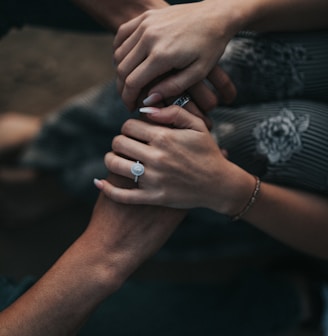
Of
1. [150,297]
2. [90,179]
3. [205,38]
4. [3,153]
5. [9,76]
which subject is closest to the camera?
[205,38]

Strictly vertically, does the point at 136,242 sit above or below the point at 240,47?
below

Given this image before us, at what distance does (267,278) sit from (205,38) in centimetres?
77

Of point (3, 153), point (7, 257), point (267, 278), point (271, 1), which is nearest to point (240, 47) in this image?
point (271, 1)

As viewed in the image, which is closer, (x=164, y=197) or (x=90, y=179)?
(x=164, y=197)

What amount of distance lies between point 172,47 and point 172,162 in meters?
0.17

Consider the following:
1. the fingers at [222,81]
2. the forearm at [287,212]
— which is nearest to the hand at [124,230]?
the forearm at [287,212]

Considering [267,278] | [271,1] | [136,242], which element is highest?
[271,1]

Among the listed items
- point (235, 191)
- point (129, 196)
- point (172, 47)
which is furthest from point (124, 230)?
point (172, 47)

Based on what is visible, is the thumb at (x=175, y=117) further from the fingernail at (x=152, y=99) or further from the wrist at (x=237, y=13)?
the wrist at (x=237, y=13)

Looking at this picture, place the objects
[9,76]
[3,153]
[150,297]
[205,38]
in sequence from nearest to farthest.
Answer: [205,38] → [150,297] → [3,153] → [9,76]

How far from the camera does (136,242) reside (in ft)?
2.68

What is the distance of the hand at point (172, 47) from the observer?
29.5 inches

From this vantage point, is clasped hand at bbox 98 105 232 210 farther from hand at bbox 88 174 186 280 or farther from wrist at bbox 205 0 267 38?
wrist at bbox 205 0 267 38

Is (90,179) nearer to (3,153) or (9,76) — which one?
(3,153)
